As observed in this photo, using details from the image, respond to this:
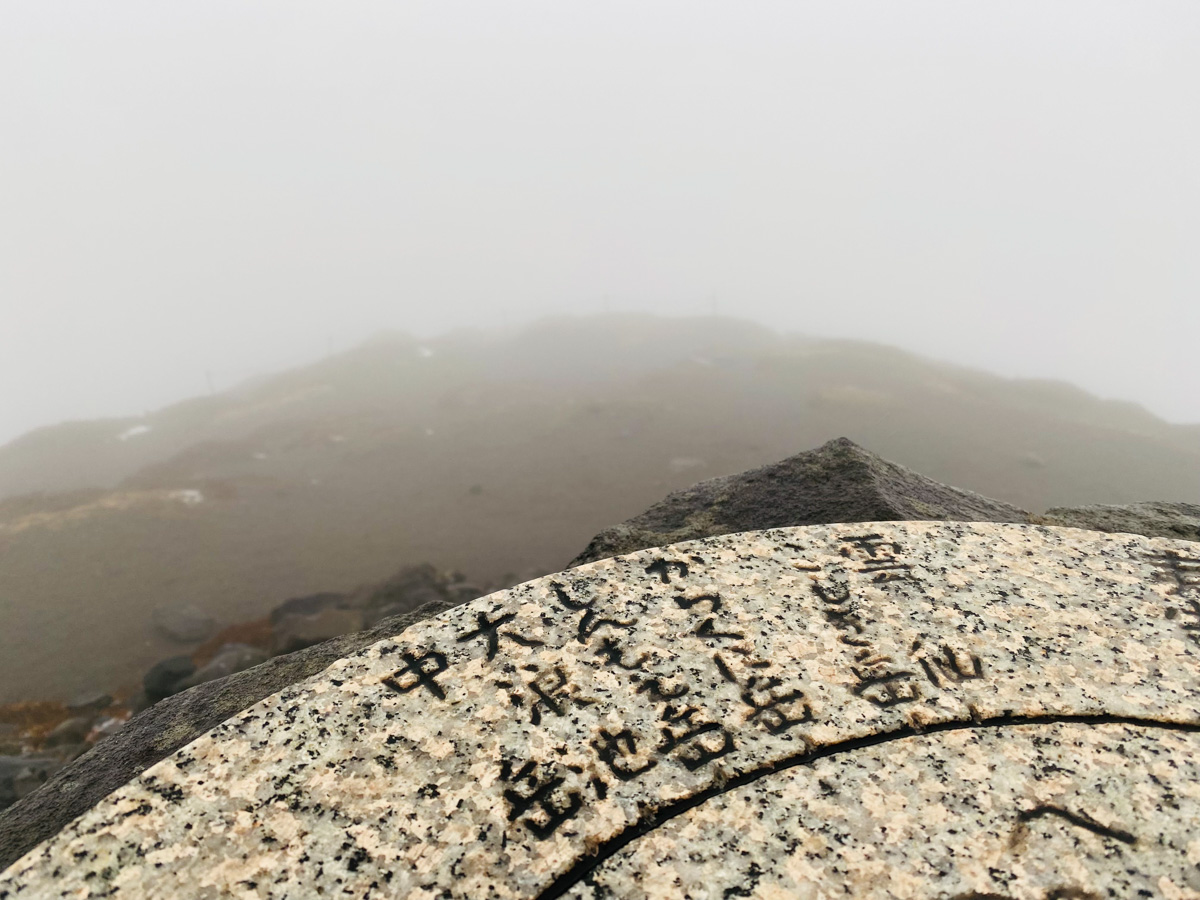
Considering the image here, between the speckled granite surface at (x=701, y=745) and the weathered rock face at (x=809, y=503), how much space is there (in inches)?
45.4

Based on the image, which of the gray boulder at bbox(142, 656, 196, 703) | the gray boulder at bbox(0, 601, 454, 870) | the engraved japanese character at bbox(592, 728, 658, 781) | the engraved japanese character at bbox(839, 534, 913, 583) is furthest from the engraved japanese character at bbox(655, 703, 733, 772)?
the gray boulder at bbox(142, 656, 196, 703)

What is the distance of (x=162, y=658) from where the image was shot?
14844mm

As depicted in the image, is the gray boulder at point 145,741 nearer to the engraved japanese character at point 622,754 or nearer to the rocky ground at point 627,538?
the rocky ground at point 627,538

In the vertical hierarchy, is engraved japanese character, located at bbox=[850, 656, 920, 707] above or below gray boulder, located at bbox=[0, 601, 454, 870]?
above

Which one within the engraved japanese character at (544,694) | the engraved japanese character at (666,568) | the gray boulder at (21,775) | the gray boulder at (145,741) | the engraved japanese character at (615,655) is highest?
the engraved japanese character at (666,568)

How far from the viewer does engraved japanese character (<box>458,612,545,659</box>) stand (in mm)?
4102

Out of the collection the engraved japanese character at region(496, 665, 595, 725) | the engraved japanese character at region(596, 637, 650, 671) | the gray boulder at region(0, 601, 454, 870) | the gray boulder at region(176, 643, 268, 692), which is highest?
the engraved japanese character at region(596, 637, 650, 671)

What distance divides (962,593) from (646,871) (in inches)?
109

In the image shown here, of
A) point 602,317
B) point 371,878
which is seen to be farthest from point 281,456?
point 602,317

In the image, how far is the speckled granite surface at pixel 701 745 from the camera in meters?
2.94

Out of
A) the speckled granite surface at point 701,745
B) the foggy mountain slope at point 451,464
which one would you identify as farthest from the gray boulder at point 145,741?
the foggy mountain slope at point 451,464

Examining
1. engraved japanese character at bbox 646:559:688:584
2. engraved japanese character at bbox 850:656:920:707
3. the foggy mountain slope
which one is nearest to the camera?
engraved japanese character at bbox 850:656:920:707

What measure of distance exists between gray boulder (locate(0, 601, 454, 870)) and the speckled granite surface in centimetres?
92

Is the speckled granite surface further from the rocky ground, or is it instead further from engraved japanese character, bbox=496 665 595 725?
the rocky ground
